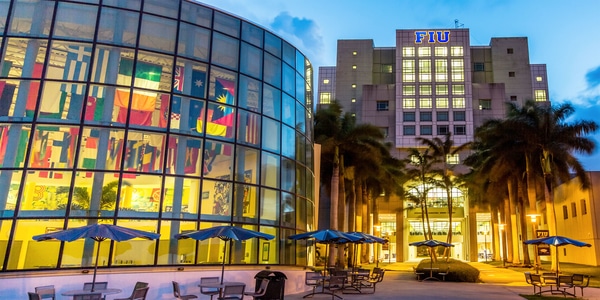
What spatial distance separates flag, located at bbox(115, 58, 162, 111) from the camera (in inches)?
704

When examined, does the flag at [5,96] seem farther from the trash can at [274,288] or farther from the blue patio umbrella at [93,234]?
the trash can at [274,288]

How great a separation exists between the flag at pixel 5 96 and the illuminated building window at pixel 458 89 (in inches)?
2728

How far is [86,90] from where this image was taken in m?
17.4

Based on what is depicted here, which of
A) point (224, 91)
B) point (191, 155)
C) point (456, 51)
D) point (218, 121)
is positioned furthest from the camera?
point (456, 51)

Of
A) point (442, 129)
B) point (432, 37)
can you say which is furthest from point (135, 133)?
point (432, 37)

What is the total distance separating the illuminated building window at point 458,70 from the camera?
75.4 m

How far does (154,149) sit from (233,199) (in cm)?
403

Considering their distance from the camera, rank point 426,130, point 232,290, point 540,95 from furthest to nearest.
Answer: point 540,95 → point 426,130 → point 232,290

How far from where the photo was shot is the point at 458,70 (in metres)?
76.0

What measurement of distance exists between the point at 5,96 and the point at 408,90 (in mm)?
67042

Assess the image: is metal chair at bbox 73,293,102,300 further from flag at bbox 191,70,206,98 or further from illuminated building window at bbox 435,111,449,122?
illuminated building window at bbox 435,111,449,122

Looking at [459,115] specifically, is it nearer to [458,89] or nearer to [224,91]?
[458,89]

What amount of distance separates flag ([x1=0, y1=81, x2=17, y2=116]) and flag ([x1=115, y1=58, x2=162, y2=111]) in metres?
3.69

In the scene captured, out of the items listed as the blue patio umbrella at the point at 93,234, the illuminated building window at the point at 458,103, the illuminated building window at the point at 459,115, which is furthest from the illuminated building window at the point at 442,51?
the blue patio umbrella at the point at 93,234
